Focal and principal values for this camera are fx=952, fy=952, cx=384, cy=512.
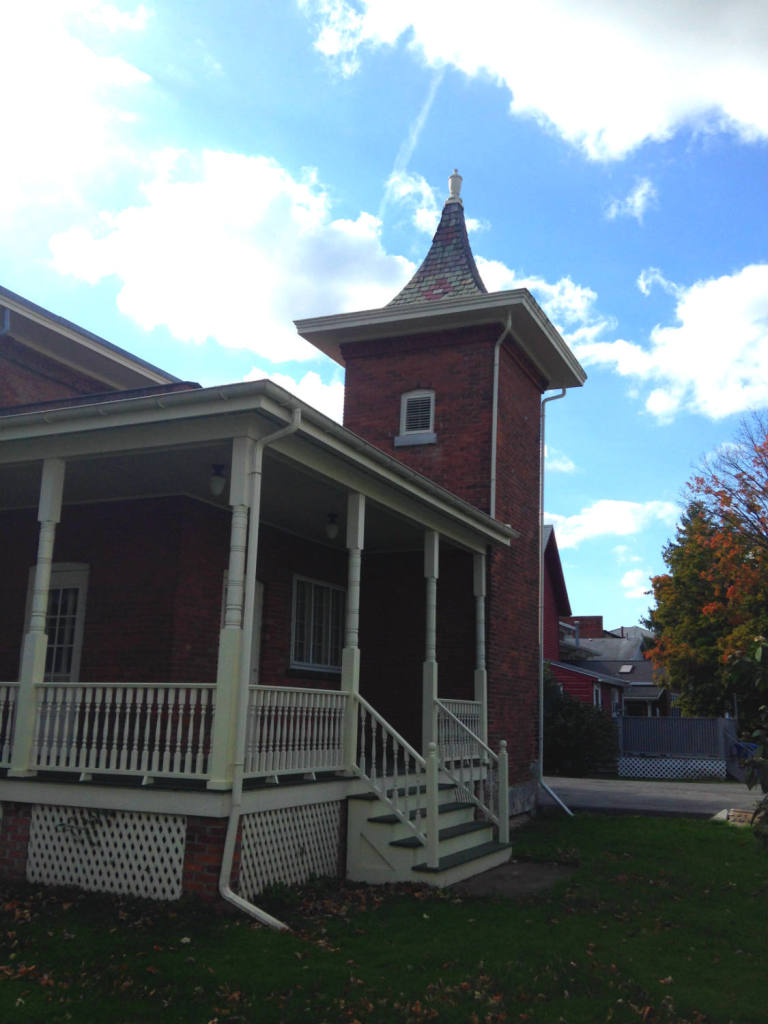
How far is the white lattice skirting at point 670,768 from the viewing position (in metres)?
28.3

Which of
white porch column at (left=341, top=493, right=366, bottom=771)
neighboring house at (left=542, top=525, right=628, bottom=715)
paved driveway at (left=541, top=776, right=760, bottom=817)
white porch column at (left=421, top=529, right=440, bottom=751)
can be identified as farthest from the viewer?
neighboring house at (left=542, top=525, right=628, bottom=715)

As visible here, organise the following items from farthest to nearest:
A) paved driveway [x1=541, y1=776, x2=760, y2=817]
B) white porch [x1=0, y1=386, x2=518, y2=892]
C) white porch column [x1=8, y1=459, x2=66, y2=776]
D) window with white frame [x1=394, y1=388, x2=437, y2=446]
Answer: paved driveway [x1=541, y1=776, x2=760, y2=817], window with white frame [x1=394, y1=388, x2=437, y2=446], white porch column [x1=8, y1=459, x2=66, y2=776], white porch [x1=0, y1=386, x2=518, y2=892]

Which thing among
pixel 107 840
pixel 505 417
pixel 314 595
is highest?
pixel 505 417

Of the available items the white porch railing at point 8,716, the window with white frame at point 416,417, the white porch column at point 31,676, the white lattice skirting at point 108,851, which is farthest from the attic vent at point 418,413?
the white lattice skirting at point 108,851

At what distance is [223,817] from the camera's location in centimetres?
748

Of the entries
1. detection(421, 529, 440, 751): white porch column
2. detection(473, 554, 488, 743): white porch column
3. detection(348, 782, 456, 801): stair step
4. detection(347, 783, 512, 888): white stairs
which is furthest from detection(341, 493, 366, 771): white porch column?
detection(473, 554, 488, 743): white porch column

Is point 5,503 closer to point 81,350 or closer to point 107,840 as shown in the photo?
point 81,350

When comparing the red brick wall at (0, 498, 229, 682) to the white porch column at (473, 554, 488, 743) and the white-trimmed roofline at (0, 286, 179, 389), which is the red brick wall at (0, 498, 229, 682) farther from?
the white porch column at (473, 554, 488, 743)

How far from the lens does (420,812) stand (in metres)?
9.77

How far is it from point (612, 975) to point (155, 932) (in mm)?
3183

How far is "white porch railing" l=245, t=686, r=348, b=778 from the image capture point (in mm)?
8164

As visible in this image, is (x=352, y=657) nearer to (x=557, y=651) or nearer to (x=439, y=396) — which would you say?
(x=439, y=396)

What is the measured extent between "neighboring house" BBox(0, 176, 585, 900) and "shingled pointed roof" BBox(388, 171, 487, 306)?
5cm

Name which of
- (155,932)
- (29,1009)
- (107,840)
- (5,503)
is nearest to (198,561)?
(5,503)
